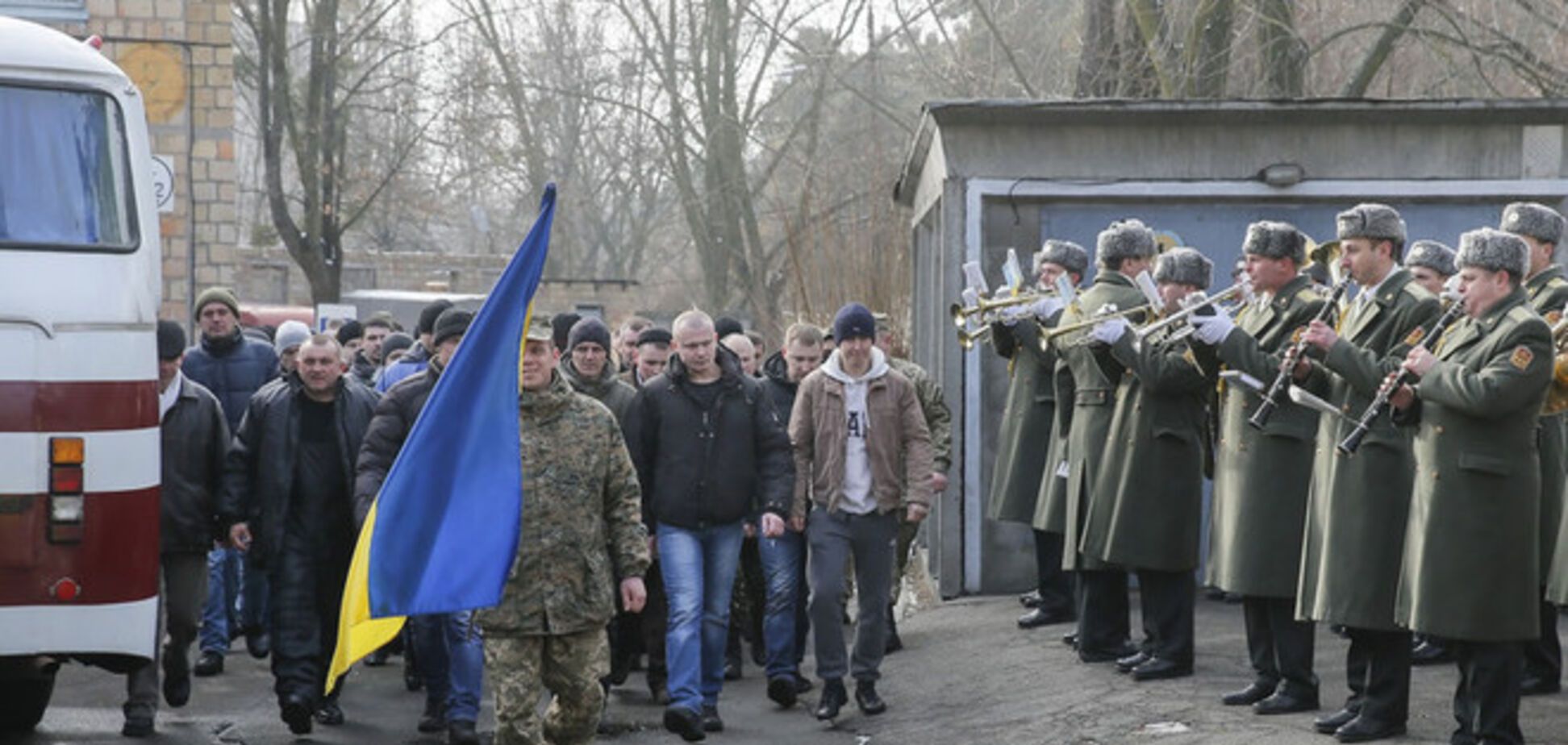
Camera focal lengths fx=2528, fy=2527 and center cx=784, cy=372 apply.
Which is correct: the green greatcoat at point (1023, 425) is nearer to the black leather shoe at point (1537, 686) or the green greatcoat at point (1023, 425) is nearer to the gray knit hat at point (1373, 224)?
the black leather shoe at point (1537, 686)

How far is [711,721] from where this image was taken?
12461mm

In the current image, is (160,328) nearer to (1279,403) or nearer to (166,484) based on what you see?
(166,484)

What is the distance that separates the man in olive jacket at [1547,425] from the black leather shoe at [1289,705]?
1.05 meters

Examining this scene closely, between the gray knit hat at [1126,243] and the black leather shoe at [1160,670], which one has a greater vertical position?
the gray knit hat at [1126,243]

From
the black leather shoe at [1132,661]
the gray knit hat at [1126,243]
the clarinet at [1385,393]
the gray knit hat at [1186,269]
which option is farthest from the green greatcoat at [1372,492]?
the gray knit hat at [1126,243]

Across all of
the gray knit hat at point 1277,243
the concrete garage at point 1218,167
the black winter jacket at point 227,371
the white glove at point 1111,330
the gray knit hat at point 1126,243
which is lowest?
the black winter jacket at point 227,371

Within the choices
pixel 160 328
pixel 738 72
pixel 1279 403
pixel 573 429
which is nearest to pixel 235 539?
pixel 160 328

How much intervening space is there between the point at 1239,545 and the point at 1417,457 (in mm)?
1554

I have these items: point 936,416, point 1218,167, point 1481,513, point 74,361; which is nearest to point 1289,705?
point 1481,513

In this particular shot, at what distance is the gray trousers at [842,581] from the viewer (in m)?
12.6

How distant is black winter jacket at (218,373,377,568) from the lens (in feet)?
39.6

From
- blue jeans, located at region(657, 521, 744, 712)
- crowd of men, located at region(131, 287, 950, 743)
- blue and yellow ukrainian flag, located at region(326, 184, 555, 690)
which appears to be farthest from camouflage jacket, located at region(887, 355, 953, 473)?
blue and yellow ukrainian flag, located at region(326, 184, 555, 690)

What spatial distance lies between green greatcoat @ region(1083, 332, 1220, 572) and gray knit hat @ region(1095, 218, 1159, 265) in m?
1.00

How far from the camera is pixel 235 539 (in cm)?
1213
